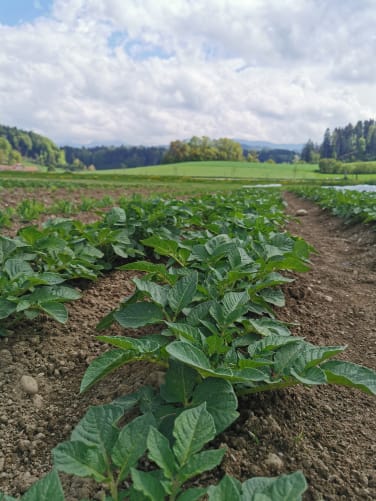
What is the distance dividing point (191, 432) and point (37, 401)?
3.03 feet

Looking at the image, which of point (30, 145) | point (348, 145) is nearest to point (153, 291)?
point (348, 145)

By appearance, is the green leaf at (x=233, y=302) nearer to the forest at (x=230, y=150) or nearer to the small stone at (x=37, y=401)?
the small stone at (x=37, y=401)

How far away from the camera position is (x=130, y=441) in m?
0.96

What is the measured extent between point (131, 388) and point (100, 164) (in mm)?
138111

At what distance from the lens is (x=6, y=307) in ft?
5.89

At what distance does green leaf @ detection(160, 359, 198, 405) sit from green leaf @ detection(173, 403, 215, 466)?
210 mm

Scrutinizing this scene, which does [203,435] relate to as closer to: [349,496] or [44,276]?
[349,496]

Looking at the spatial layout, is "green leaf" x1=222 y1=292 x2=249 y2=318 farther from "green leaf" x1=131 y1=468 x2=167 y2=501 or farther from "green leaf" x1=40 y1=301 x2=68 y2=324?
"green leaf" x1=40 y1=301 x2=68 y2=324

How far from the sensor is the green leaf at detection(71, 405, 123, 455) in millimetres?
979

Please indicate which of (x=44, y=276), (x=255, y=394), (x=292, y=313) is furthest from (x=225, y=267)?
(x=44, y=276)

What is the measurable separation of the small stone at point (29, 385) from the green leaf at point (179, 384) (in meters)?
0.73

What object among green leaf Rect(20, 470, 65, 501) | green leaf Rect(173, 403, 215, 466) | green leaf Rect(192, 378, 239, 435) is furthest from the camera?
green leaf Rect(192, 378, 239, 435)

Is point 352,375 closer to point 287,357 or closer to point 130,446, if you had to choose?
point 287,357

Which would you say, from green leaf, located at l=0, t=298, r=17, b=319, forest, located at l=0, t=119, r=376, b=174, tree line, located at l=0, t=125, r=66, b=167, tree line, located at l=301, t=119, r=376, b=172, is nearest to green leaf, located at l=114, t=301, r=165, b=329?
green leaf, located at l=0, t=298, r=17, b=319
